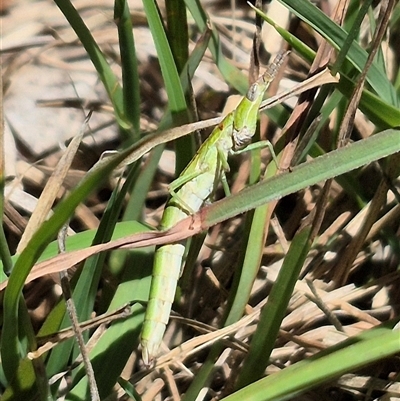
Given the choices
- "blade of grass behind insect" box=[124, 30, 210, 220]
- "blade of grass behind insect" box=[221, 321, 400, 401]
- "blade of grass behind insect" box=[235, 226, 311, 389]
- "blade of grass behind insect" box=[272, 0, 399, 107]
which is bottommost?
"blade of grass behind insect" box=[221, 321, 400, 401]

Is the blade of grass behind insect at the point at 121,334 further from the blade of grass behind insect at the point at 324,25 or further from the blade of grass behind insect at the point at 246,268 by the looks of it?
the blade of grass behind insect at the point at 324,25

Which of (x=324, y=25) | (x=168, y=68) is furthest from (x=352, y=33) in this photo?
(x=168, y=68)

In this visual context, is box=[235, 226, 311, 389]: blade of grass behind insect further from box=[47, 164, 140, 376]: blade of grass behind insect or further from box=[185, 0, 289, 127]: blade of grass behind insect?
box=[185, 0, 289, 127]: blade of grass behind insect

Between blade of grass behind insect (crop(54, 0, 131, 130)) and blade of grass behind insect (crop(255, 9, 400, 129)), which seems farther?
blade of grass behind insect (crop(54, 0, 131, 130))

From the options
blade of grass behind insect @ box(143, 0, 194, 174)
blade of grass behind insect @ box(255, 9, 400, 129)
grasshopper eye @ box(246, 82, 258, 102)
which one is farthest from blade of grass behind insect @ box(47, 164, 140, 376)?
blade of grass behind insect @ box(255, 9, 400, 129)

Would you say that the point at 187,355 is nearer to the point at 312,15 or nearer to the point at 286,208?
the point at 286,208

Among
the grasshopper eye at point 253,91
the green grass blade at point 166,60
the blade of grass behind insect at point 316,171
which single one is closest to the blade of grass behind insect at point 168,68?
Result: the green grass blade at point 166,60
